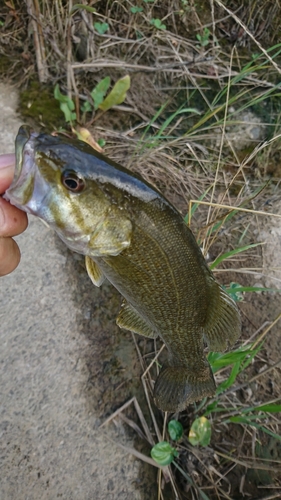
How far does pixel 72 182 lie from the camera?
3.90ft

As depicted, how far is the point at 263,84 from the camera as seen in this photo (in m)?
3.12

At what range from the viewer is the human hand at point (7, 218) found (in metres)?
1.24

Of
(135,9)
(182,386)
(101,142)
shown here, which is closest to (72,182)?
(182,386)

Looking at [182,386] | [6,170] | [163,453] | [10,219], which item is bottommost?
[163,453]

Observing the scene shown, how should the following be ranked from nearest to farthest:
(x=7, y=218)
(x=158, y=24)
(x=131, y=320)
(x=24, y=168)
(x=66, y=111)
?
(x=24, y=168) → (x=7, y=218) → (x=131, y=320) → (x=66, y=111) → (x=158, y=24)

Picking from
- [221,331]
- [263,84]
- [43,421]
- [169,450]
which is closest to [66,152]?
[221,331]

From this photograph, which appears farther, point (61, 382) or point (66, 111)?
point (66, 111)

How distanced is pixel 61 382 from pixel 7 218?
41.2 inches

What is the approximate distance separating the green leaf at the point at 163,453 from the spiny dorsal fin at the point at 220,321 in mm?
693

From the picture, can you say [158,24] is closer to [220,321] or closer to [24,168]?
[24,168]

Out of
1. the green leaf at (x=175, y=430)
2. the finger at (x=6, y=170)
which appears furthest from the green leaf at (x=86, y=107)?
the green leaf at (x=175, y=430)

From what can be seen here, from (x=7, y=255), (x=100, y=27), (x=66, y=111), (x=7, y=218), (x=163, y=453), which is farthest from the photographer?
(x=100, y=27)

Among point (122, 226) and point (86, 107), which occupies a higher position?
point (122, 226)

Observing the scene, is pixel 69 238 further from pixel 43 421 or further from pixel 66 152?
pixel 43 421
